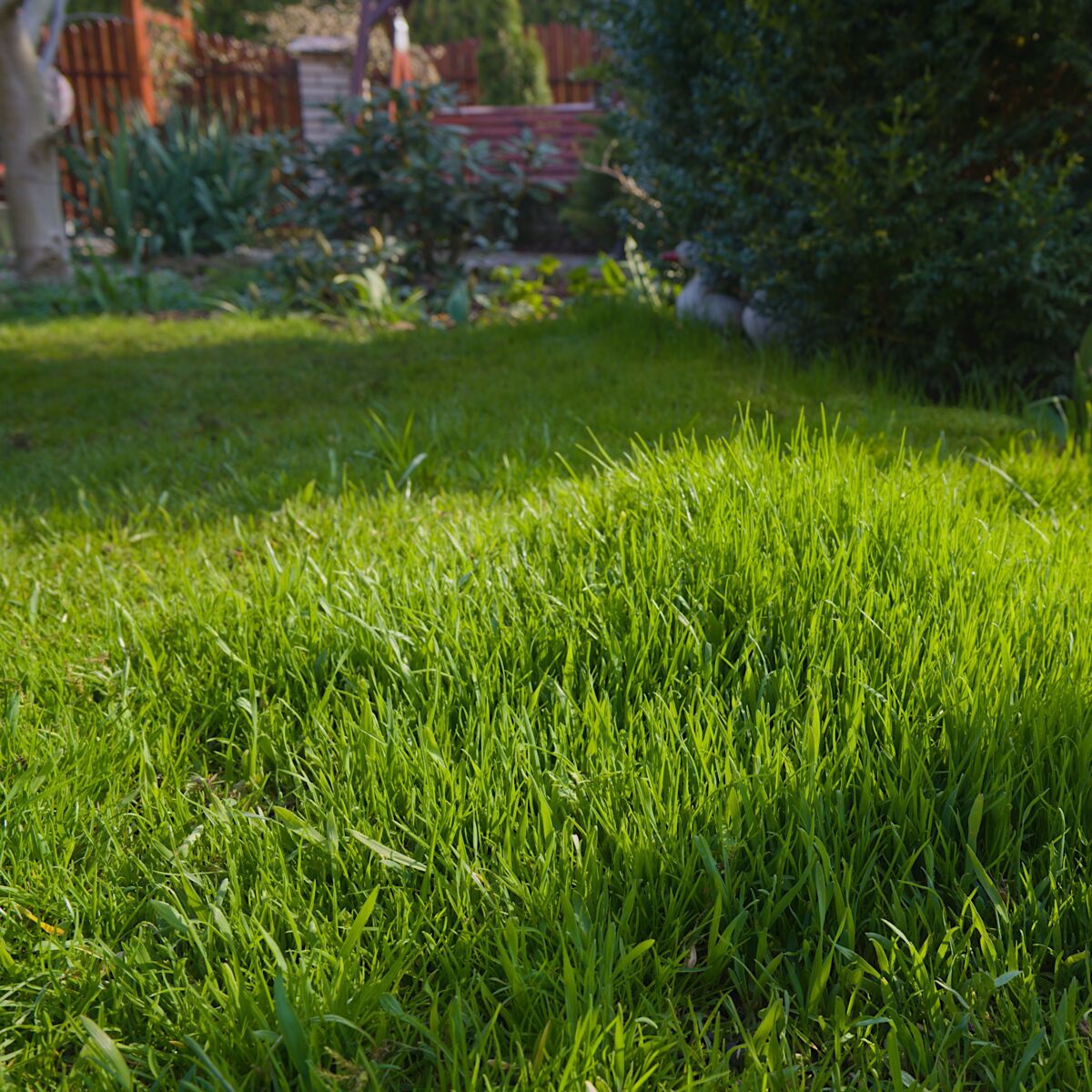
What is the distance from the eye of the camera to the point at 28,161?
7621 millimetres

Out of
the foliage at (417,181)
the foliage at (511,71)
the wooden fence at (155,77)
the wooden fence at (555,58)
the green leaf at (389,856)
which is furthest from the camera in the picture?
the wooden fence at (555,58)

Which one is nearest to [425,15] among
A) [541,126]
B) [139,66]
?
[139,66]

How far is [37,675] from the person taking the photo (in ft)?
6.57

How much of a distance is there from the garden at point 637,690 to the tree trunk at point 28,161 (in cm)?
416

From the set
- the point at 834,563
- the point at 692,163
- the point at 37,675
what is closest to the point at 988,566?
the point at 834,563

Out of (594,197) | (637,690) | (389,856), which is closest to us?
(389,856)

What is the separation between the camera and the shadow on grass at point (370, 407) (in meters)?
3.27

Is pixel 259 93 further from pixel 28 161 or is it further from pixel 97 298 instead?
pixel 97 298

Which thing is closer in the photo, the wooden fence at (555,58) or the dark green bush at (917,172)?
the dark green bush at (917,172)

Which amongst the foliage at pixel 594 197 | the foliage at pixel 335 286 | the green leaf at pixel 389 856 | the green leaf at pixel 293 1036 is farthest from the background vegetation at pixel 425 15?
the green leaf at pixel 293 1036

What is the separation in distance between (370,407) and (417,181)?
4.09 meters

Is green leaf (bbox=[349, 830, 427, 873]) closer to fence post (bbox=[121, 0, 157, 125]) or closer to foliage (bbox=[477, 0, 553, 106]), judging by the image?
fence post (bbox=[121, 0, 157, 125])

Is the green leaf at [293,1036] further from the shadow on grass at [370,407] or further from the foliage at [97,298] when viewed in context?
the foliage at [97,298]

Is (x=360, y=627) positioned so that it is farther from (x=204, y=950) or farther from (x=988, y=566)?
(x=988, y=566)
